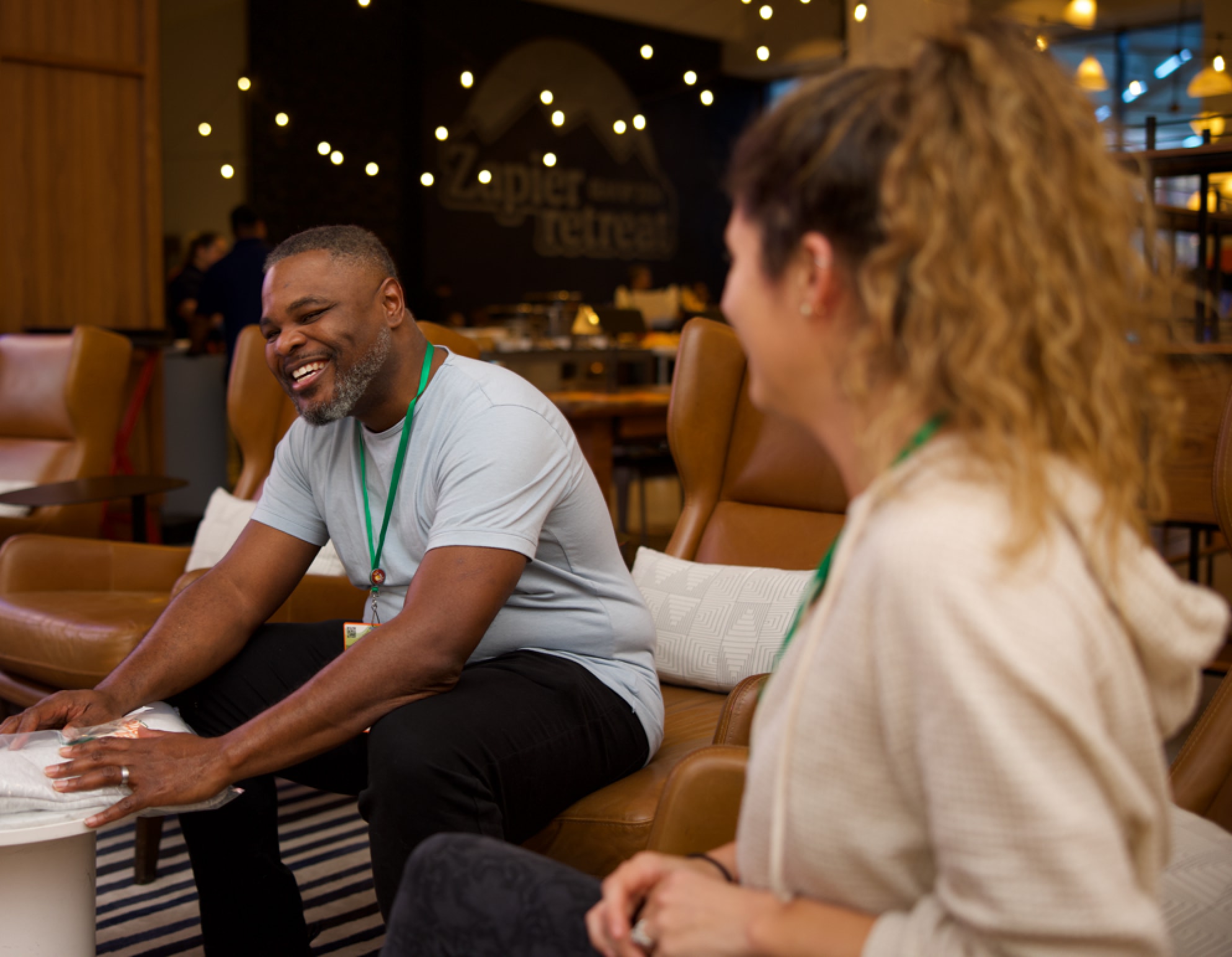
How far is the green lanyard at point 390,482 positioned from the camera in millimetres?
1651

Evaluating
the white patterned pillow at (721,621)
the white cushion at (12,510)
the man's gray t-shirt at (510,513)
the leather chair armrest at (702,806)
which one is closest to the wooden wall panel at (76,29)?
the white cushion at (12,510)

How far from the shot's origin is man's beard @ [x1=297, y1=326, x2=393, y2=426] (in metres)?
1.64

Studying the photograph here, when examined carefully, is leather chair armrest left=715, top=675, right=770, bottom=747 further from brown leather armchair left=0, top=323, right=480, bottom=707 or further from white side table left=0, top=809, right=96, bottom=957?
brown leather armchair left=0, top=323, right=480, bottom=707

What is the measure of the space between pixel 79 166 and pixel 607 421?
3.15 metres

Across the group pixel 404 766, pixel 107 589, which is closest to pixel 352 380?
pixel 404 766

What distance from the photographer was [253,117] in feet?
28.9

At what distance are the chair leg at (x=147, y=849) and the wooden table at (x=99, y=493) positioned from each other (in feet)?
3.18

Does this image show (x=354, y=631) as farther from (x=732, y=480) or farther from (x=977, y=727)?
(x=977, y=727)

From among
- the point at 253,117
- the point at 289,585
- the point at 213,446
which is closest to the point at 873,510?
the point at 289,585

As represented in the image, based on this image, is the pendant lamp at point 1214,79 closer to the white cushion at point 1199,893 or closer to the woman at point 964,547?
the white cushion at point 1199,893

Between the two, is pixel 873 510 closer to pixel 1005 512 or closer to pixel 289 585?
pixel 1005 512

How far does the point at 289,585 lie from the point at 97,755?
1.80ft

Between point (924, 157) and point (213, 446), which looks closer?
point (924, 157)

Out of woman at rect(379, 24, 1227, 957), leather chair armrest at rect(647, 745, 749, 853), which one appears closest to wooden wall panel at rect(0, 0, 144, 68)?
leather chair armrest at rect(647, 745, 749, 853)
